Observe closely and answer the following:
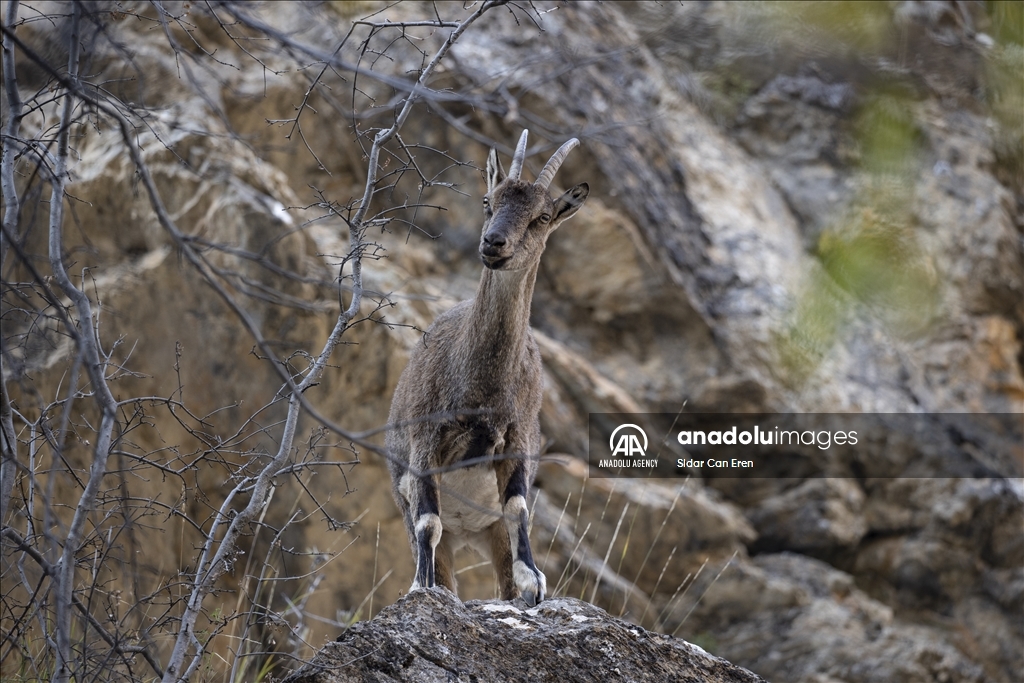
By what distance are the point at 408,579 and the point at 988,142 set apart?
35.2 feet

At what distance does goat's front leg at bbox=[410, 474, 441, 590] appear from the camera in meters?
4.92

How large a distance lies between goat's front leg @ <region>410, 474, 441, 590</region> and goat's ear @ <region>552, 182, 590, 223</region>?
5.34 feet

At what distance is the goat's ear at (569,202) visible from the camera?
5.66 m

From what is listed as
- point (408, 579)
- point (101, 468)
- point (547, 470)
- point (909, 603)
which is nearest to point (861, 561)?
point (909, 603)

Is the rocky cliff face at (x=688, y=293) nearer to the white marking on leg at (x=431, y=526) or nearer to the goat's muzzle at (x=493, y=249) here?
the goat's muzzle at (x=493, y=249)

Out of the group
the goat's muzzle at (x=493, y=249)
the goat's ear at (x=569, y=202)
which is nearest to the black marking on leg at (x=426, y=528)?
the goat's muzzle at (x=493, y=249)

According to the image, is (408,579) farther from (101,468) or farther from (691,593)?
(101,468)

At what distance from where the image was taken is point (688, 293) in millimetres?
10945

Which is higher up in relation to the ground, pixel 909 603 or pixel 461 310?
pixel 461 310

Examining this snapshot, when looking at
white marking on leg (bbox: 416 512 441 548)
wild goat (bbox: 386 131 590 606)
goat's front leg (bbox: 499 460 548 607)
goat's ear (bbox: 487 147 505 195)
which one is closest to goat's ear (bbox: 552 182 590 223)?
wild goat (bbox: 386 131 590 606)

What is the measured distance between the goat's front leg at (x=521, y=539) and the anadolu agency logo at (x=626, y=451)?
15.3 ft

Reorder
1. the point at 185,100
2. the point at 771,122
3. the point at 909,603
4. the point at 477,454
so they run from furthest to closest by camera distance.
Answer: the point at 771,122 < the point at 909,603 < the point at 185,100 < the point at 477,454

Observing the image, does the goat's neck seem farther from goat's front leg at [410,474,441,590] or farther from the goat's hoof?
the goat's hoof

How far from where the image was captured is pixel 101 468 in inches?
139
